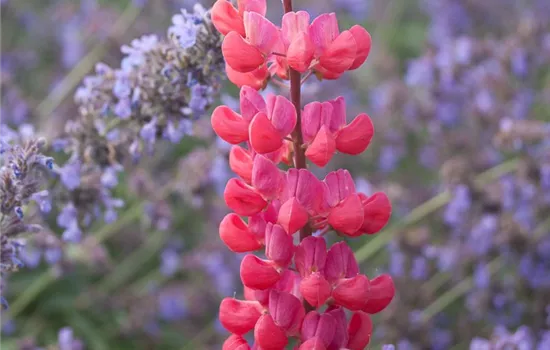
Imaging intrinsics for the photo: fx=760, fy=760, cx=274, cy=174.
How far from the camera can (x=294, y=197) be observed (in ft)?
4.60

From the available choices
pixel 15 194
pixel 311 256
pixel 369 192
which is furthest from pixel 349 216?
pixel 369 192

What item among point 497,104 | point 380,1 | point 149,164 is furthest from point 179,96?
point 380,1

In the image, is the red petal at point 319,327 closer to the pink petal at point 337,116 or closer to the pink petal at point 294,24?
the pink petal at point 337,116

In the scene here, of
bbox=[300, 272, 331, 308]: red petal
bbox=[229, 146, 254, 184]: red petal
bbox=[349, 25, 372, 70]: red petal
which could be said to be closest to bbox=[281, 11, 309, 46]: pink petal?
bbox=[349, 25, 372, 70]: red petal

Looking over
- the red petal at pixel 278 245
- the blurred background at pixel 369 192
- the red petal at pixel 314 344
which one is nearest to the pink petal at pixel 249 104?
the red petal at pixel 278 245

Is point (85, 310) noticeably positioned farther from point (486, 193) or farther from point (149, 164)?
point (486, 193)

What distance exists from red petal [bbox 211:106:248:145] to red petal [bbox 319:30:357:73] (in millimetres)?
200

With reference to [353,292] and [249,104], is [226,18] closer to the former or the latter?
[249,104]

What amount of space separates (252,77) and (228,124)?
13cm

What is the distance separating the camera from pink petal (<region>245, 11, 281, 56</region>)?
1449mm

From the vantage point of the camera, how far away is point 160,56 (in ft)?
6.37

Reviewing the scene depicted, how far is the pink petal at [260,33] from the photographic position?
1.45 meters

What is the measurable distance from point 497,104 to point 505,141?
32.2 inches

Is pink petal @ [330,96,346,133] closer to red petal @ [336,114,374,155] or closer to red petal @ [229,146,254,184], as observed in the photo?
red petal @ [336,114,374,155]
